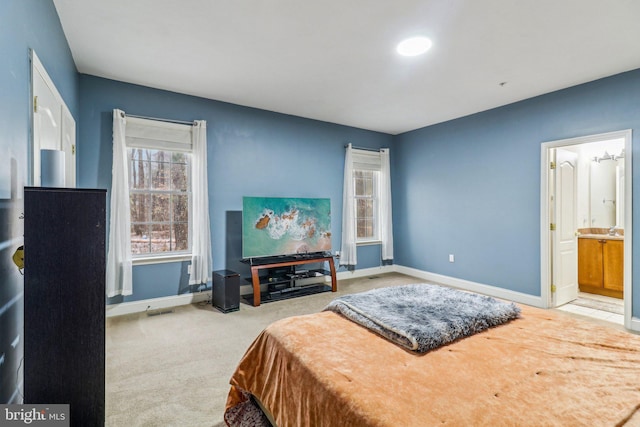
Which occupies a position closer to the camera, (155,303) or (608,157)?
(155,303)

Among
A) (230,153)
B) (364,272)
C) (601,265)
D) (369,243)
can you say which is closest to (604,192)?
(601,265)

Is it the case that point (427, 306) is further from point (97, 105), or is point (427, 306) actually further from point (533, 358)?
point (97, 105)

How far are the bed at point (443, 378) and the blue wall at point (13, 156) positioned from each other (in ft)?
3.47

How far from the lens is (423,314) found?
168 centimetres

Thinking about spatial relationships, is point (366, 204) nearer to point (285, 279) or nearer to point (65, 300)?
point (285, 279)

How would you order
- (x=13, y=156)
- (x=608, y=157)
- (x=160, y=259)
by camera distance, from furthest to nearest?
(x=608, y=157)
(x=160, y=259)
(x=13, y=156)

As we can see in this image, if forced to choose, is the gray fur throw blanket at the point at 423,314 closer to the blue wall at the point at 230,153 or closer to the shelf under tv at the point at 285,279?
the shelf under tv at the point at 285,279

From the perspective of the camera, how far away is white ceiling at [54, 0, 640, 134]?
2268 mm

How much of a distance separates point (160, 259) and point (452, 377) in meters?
3.61

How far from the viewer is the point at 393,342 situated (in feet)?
4.75

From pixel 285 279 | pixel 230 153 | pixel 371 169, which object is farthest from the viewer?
pixel 371 169

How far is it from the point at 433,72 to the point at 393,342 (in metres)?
2.93

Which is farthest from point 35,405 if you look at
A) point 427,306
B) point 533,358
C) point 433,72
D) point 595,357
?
point 433,72

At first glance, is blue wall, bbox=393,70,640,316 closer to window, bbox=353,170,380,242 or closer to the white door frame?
the white door frame
